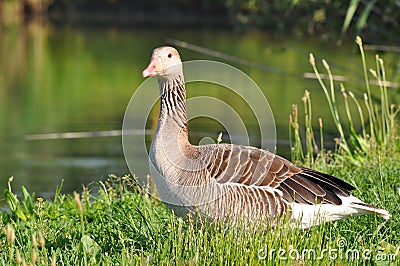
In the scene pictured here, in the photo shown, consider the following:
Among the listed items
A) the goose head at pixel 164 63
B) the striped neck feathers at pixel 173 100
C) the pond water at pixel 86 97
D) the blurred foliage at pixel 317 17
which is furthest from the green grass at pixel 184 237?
the blurred foliage at pixel 317 17

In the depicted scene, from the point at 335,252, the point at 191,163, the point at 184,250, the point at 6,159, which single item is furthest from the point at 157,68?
the point at 6,159

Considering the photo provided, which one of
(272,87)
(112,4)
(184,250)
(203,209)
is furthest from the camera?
(112,4)

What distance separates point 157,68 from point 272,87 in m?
16.1

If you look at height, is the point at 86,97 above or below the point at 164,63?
below

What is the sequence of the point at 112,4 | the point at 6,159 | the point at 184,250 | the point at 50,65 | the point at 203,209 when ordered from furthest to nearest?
the point at 112,4
the point at 50,65
the point at 6,159
the point at 203,209
the point at 184,250

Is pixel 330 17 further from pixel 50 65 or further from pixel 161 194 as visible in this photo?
pixel 50 65

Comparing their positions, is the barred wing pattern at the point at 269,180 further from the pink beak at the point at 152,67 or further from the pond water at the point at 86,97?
the pond water at the point at 86,97

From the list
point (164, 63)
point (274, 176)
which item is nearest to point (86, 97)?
point (164, 63)

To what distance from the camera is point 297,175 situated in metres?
5.48

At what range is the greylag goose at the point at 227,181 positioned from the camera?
520cm

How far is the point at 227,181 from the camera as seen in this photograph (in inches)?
211

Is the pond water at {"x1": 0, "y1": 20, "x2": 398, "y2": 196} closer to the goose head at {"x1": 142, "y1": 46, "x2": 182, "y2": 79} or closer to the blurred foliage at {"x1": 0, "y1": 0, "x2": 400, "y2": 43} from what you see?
the blurred foliage at {"x1": 0, "y1": 0, "x2": 400, "y2": 43}

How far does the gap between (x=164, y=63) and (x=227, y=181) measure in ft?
3.02

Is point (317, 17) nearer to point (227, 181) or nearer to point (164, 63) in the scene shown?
point (164, 63)
